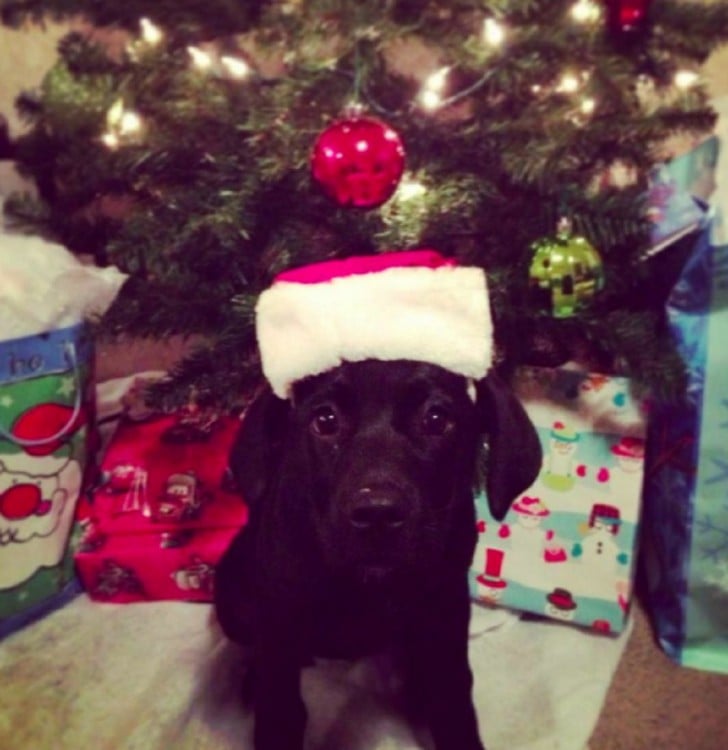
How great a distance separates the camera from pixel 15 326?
3.56ft

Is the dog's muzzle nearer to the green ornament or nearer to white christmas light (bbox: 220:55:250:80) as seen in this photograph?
the green ornament

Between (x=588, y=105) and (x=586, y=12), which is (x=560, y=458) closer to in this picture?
(x=588, y=105)

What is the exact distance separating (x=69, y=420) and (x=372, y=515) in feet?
1.97

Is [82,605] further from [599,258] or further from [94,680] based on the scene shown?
[599,258]

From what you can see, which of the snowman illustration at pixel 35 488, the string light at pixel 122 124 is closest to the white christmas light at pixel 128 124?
the string light at pixel 122 124

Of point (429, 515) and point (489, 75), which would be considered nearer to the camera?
point (429, 515)

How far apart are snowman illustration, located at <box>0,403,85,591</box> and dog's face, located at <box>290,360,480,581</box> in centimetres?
45

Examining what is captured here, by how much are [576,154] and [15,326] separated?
2.60ft

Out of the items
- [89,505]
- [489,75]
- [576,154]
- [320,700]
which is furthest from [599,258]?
[89,505]

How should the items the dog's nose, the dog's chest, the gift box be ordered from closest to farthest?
the dog's nose
the dog's chest
the gift box

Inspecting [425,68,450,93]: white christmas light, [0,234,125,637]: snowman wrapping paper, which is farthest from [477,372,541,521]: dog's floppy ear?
[0,234,125,637]: snowman wrapping paper

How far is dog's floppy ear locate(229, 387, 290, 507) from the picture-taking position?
2.97ft

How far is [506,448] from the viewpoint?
0.86 meters

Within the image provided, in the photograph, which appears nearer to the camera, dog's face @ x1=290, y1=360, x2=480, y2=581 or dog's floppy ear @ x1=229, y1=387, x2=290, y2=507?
dog's face @ x1=290, y1=360, x2=480, y2=581
